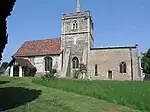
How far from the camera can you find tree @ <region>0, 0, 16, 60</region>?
15387mm

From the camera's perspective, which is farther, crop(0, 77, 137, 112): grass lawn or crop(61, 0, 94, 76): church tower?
crop(61, 0, 94, 76): church tower

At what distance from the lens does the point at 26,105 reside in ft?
53.7

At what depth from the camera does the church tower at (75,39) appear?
159 feet

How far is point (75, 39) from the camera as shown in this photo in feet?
164

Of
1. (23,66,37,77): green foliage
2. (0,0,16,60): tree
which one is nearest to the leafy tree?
(23,66,37,77): green foliage

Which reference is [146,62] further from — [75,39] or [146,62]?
[75,39]

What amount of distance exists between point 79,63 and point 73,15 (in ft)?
30.3

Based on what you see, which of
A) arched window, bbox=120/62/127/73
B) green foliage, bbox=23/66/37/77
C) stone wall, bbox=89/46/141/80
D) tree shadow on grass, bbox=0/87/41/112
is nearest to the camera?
tree shadow on grass, bbox=0/87/41/112

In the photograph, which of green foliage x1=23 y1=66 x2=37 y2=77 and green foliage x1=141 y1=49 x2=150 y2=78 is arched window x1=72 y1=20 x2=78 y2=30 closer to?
green foliage x1=23 y1=66 x2=37 y2=77

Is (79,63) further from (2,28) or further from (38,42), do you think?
(2,28)

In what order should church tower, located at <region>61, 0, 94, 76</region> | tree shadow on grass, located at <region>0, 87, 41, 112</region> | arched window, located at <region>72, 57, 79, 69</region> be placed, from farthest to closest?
arched window, located at <region>72, 57, 79, 69</region>, church tower, located at <region>61, 0, 94, 76</region>, tree shadow on grass, located at <region>0, 87, 41, 112</region>

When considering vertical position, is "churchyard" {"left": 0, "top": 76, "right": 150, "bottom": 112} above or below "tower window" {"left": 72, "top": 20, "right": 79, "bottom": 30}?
below

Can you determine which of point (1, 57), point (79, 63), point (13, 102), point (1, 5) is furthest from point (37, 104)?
point (79, 63)

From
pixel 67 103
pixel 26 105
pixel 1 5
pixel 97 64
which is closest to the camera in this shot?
pixel 1 5
